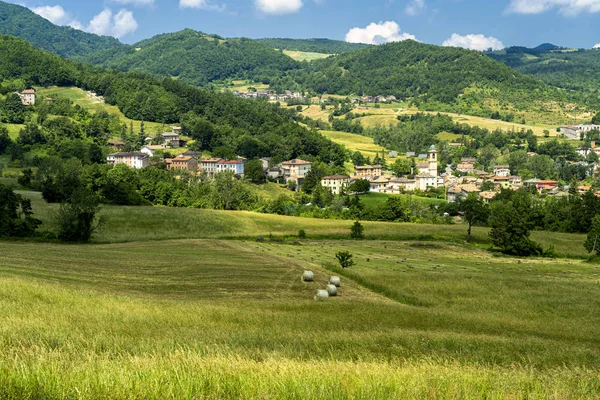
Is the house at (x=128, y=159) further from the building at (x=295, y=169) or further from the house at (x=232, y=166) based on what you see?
the building at (x=295, y=169)

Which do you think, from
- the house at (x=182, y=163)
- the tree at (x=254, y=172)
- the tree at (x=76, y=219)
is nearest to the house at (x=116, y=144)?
the house at (x=182, y=163)

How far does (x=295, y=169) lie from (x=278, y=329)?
163 m

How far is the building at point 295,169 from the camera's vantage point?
179 meters

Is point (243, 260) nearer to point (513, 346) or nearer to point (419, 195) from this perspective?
point (513, 346)

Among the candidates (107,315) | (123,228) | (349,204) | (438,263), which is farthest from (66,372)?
(349,204)

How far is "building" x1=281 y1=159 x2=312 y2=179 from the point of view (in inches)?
7040

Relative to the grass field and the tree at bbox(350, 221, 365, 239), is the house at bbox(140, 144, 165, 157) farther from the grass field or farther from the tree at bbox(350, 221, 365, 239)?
the grass field

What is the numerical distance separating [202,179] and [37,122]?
221 feet

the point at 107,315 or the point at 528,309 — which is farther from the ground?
the point at 107,315

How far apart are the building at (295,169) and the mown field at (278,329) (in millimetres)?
124649

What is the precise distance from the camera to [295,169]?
593ft

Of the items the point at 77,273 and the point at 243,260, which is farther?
the point at 243,260

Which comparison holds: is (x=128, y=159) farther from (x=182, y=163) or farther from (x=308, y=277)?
(x=308, y=277)

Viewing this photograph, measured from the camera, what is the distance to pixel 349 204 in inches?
5089
